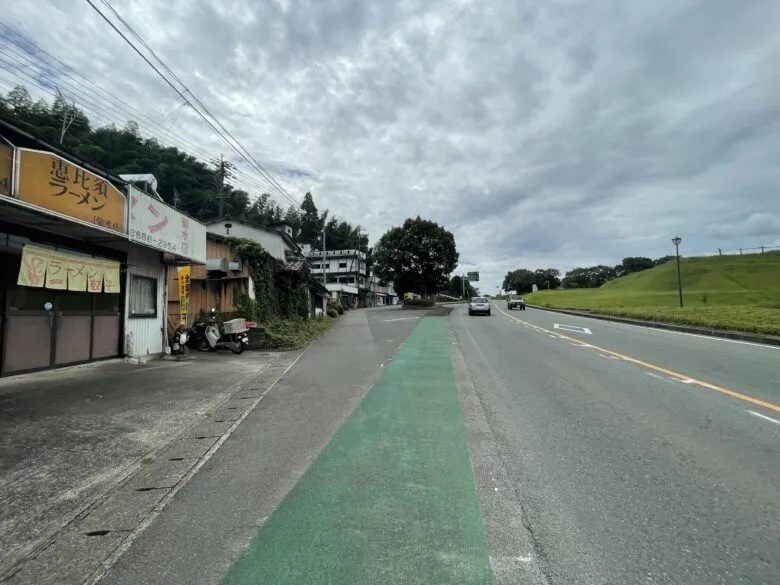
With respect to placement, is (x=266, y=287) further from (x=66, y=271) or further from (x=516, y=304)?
(x=516, y=304)

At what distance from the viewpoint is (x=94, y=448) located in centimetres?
528

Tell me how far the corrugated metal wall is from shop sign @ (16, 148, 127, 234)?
88.2 inches

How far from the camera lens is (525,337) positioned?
1778 cm

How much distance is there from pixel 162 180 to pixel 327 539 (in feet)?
160

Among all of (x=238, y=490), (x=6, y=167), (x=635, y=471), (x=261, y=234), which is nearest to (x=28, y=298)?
(x=6, y=167)

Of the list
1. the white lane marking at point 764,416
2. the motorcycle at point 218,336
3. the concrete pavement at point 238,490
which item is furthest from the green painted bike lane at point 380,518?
the motorcycle at point 218,336

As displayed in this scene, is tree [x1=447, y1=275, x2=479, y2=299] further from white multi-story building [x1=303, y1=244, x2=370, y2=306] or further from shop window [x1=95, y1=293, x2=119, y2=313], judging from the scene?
shop window [x1=95, y1=293, x2=119, y2=313]

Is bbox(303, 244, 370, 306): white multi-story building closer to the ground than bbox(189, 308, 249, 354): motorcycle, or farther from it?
farther from it

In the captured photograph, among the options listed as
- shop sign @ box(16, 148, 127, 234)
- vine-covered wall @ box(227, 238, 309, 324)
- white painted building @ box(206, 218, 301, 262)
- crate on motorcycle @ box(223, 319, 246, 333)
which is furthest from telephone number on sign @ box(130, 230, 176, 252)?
white painted building @ box(206, 218, 301, 262)

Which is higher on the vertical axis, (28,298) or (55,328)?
(28,298)

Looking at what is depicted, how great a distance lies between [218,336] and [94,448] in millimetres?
9644

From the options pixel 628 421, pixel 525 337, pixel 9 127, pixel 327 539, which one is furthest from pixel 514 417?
pixel 525 337

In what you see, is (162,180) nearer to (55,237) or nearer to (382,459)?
(55,237)

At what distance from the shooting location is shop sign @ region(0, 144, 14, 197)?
649 centimetres
